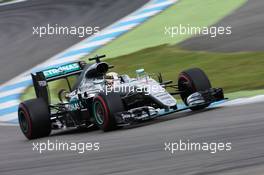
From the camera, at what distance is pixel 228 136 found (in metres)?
9.37

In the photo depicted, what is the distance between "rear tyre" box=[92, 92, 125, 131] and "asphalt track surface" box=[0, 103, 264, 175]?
0.48ft

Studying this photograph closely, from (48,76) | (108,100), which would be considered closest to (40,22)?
(48,76)

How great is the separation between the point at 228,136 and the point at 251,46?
26.6ft

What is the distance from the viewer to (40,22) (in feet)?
81.5

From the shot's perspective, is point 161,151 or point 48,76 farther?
point 48,76

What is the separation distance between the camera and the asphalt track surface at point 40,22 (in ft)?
72.3

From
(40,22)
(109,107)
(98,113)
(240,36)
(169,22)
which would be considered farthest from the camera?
(40,22)

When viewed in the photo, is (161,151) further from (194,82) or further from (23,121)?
(23,121)

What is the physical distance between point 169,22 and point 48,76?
8.46 metres

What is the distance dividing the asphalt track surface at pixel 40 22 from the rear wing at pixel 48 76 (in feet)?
22.9

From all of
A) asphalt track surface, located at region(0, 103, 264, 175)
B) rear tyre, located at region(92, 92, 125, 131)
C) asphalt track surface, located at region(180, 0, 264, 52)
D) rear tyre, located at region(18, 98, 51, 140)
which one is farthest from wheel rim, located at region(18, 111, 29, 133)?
asphalt track surface, located at region(180, 0, 264, 52)

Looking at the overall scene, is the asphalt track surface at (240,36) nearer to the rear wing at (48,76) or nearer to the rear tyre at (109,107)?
the rear wing at (48,76)

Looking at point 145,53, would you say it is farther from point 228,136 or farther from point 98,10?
point 228,136

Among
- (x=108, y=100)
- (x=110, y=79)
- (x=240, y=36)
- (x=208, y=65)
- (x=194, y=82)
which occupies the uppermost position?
(x=240, y=36)
